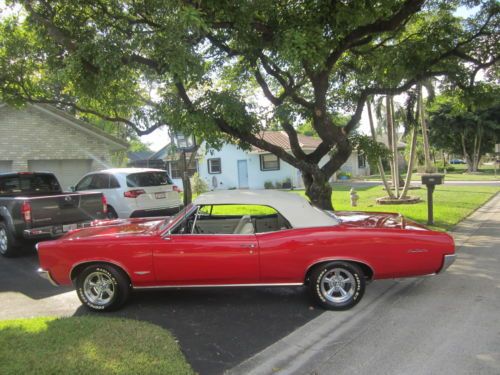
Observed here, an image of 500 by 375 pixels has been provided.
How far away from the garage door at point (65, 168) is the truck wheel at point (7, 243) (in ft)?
24.3

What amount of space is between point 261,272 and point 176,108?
415 cm

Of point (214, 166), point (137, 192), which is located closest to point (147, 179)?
point (137, 192)

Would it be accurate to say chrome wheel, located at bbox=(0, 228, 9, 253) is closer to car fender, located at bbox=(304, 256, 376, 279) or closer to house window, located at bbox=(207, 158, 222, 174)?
car fender, located at bbox=(304, 256, 376, 279)

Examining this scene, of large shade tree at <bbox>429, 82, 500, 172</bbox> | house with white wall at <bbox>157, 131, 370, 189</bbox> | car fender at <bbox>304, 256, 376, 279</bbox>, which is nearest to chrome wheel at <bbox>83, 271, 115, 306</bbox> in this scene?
car fender at <bbox>304, 256, 376, 279</bbox>

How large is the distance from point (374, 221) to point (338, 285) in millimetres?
1064

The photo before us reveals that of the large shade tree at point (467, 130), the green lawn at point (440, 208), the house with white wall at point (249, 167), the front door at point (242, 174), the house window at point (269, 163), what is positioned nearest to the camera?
the green lawn at point (440, 208)

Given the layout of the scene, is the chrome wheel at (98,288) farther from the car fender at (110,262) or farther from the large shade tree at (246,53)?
the large shade tree at (246,53)

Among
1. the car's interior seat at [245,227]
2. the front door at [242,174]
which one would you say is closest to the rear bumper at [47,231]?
the car's interior seat at [245,227]

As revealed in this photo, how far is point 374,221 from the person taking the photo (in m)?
5.70

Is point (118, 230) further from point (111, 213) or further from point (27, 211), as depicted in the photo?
point (111, 213)

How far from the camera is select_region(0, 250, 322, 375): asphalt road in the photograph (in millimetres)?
4172

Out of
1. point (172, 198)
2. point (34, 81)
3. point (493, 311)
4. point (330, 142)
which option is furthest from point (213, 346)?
point (34, 81)

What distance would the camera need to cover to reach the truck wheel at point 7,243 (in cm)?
828

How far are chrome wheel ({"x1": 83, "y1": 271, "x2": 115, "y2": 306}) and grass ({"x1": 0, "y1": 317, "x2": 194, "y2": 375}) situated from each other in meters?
0.39
